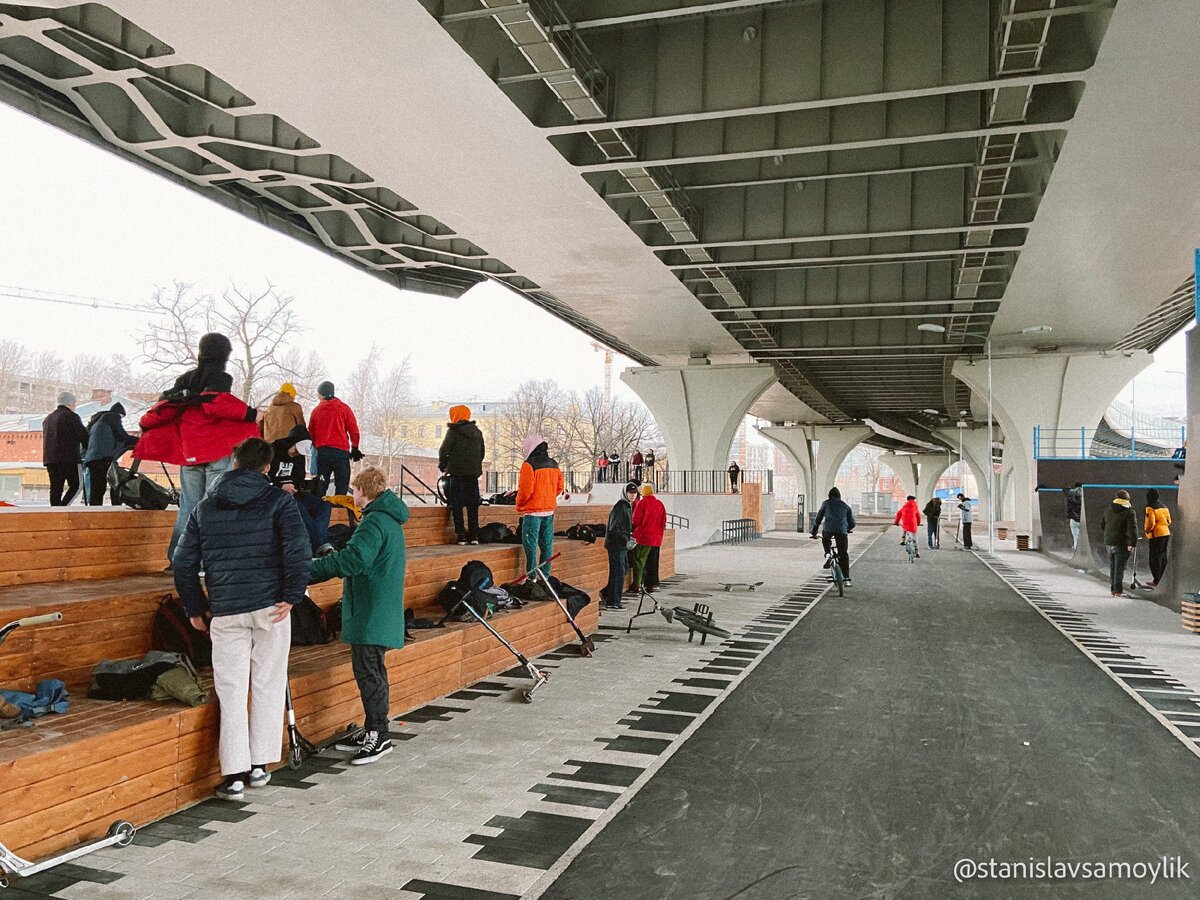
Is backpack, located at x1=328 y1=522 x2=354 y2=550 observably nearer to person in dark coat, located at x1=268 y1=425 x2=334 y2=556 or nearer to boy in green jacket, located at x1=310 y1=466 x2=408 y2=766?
person in dark coat, located at x1=268 y1=425 x2=334 y2=556

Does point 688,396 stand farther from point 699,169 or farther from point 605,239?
point 699,169

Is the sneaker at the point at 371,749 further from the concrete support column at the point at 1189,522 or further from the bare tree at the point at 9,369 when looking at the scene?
the bare tree at the point at 9,369

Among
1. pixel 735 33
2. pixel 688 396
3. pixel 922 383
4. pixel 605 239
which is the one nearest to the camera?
pixel 735 33

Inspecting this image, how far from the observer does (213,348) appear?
6.44 metres

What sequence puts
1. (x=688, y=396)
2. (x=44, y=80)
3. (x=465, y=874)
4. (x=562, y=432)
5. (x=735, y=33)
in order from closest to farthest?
(x=465, y=874) → (x=735, y=33) → (x=44, y=80) → (x=688, y=396) → (x=562, y=432)

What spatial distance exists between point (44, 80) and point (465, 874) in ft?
51.7

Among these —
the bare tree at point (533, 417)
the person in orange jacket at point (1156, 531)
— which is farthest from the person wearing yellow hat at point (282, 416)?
Answer: the bare tree at point (533, 417)

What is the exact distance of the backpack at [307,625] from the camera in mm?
7027

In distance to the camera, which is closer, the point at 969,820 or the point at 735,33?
the point at 969,820

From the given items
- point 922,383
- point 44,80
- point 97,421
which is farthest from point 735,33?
point 922,383

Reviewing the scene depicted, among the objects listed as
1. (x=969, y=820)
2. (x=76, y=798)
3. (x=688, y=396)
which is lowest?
(x=969, y=820)

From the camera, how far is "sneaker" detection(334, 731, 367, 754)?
620 centimetres

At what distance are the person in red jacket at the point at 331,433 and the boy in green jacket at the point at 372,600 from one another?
137 inches

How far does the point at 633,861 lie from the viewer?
442 centimetres
